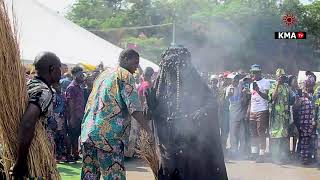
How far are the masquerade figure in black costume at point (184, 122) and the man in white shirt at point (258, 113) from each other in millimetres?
4361

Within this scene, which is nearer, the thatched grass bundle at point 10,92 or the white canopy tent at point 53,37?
the thatched grass bundle at point 10,92

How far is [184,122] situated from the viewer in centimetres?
489

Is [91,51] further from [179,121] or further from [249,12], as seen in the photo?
[249,12]

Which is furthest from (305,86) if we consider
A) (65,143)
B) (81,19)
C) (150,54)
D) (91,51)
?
(81,19)

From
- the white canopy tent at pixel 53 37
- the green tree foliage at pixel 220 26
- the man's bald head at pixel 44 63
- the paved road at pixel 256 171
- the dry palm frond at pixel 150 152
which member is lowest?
Result: the paved road at pixel 256 171

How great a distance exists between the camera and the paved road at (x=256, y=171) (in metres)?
7.70

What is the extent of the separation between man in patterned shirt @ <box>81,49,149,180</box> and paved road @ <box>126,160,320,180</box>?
314 cm

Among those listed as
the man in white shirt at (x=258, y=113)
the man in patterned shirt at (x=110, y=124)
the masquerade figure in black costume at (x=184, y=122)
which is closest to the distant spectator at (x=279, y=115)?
the man in white shirt at (x=258, y=113)

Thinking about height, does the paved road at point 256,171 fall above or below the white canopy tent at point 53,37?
below

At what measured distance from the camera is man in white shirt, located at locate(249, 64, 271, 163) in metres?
9.23

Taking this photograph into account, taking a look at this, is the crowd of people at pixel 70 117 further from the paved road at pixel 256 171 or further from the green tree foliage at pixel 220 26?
the green tree foliage at pixel 220 26

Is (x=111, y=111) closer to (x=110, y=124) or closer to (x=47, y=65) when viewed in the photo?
(x=110, y=124)

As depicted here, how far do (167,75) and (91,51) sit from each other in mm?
8071

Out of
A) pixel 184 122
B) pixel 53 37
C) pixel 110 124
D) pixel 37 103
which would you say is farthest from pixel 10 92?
pixel 53 37
